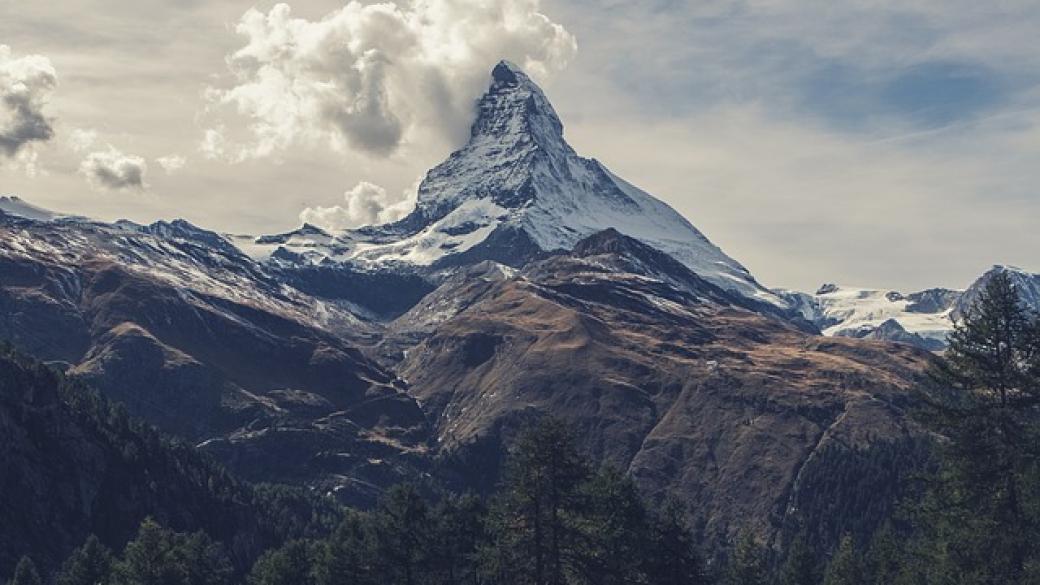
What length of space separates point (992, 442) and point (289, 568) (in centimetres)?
7603

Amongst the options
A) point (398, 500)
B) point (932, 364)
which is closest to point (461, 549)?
point (398, 500)

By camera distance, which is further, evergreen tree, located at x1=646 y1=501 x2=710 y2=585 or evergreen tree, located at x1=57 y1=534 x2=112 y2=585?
evergreen tree, located at x1=57 y1=534 x2=112 y2=585

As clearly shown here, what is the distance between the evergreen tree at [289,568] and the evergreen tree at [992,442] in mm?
68178

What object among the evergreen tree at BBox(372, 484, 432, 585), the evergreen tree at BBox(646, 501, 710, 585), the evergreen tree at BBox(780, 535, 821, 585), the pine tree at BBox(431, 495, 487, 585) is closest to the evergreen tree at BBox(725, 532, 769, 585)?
the evergreen tree at BBox(780, 535, 821, 585)

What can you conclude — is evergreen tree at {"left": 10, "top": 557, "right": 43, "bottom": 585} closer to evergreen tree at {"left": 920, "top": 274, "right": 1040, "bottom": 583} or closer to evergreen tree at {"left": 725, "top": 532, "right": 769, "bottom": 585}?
evergreen tree at {"left": 725, "top": 532, "right": 769, "bottom": 585}

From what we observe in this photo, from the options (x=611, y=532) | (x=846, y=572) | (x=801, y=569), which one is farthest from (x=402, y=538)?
(x=801, y=569)

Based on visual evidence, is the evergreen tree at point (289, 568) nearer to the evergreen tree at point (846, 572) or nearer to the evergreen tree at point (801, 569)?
the evergreen tree at point (801, 569)

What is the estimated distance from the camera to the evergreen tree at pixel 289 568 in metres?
117

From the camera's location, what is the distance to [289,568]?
11719 centimetres

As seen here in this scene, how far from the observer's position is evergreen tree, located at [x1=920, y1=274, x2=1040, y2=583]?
58531 millimetres

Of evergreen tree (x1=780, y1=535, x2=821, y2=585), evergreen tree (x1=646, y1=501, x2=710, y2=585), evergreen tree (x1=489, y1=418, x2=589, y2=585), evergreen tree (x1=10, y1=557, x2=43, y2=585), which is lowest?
evergreen tree (x1=10, y1=557, x2=43, y2=585)

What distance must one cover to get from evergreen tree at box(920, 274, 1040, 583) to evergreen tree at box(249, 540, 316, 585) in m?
68.2

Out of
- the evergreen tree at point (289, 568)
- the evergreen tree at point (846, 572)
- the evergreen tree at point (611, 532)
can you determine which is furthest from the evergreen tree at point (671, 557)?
the evergreen tree at point (289, 568)

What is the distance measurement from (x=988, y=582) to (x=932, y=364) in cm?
1113
